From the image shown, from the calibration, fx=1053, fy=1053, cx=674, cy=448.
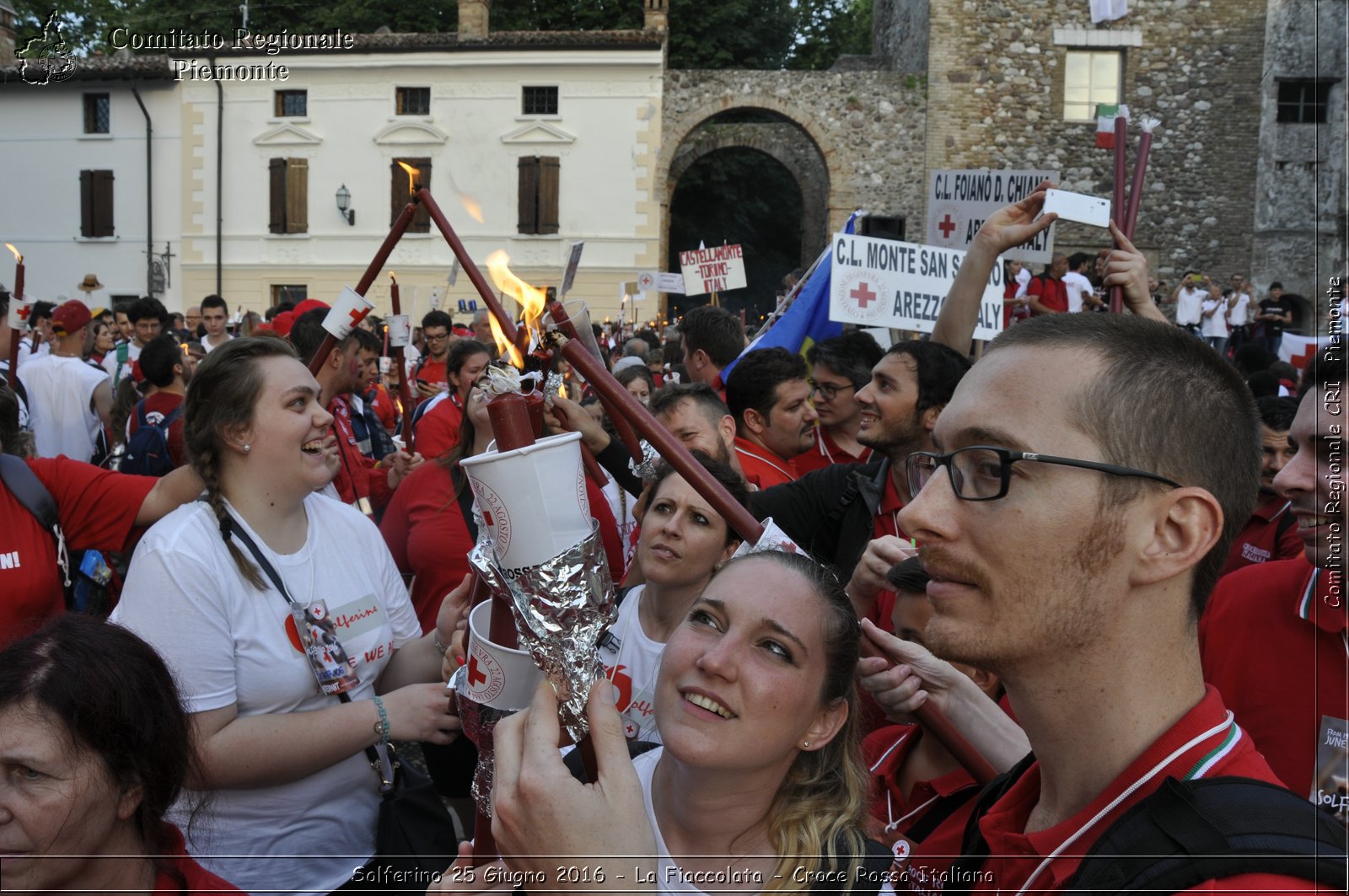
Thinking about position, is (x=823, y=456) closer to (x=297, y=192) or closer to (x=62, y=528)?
(x=62, y=528)

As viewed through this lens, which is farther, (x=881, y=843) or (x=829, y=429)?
(x=829, y=429)

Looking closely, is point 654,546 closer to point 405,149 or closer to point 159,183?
point 405,149

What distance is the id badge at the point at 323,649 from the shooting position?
2730 mm

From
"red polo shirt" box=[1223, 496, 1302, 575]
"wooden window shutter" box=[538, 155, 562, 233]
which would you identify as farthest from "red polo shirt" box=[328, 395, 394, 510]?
"wooden window shutter" box=[538, 155, 562, 233]

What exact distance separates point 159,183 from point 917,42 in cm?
1951

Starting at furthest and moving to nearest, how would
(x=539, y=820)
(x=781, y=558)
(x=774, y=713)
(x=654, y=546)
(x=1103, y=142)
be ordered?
(x=1103, y=142) → (x=654, y=546) → (x=781, y=558) → (x=774, y=713) → (x=539, y=820)

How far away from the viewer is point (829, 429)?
5484mm

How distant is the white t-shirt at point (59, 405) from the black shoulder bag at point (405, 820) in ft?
17.5

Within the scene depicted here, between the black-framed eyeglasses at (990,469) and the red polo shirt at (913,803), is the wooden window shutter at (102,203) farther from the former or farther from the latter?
the black-framed eyeglasses at (990,469)

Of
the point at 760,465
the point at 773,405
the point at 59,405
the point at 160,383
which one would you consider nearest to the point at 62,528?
the point at 760,465

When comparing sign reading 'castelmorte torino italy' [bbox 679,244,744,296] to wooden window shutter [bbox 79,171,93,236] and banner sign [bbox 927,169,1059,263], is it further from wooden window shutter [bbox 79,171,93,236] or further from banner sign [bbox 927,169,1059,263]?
wooden window shutter [bbox 79,171,93,236]

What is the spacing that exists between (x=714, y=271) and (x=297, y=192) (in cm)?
1486

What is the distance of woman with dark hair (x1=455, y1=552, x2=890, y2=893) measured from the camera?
6.49 ft

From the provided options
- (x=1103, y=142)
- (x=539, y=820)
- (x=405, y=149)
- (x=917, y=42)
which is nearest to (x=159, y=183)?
(x=405, y=149)
